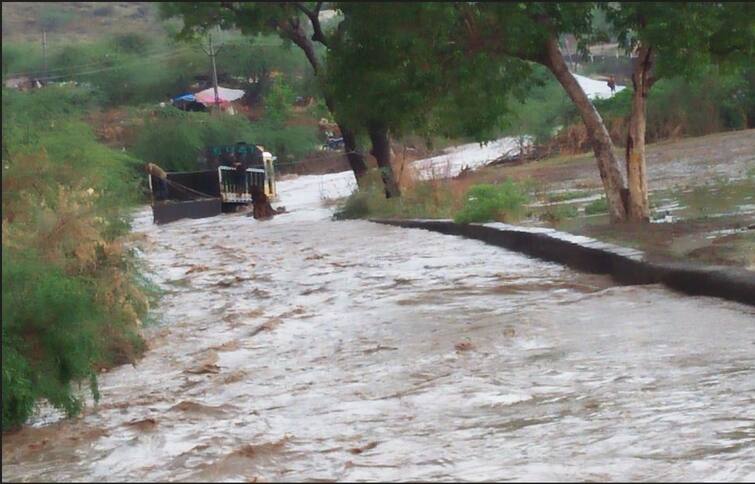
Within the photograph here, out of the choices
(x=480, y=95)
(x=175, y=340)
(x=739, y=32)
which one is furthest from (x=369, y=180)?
(x=175, y=340)

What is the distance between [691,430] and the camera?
26.6 feet

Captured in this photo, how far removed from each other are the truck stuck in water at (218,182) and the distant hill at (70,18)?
37.7m

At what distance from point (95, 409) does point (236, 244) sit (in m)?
18.7

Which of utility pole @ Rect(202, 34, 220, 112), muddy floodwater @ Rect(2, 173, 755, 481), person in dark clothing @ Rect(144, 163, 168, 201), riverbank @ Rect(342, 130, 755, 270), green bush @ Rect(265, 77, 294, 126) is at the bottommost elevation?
muddy floodwater @ Rect(2, 173, 755, 481)

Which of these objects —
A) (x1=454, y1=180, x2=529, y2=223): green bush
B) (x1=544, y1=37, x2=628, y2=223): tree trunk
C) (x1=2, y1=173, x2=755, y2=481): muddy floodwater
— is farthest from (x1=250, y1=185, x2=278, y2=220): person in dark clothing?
(x1=2, y1=173, x2=755, y2=481): muddy floodwater

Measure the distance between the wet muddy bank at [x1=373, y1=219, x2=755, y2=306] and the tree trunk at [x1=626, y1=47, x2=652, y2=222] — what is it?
4.06ft

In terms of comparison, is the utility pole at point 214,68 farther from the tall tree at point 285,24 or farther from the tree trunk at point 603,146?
the tree trunk at point 603,146

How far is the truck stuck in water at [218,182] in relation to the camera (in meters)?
44.5

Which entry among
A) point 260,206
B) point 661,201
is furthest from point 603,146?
point 260,206

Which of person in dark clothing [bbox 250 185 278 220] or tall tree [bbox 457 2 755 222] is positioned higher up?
tall tree [bbox 457 2 755 222]

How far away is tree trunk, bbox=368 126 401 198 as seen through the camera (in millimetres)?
33812

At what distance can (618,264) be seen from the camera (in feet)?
53.1

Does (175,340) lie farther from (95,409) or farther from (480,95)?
(480,95)

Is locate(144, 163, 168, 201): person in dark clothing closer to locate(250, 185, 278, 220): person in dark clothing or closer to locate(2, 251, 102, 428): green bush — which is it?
locate(250, 185, 278, 220): person in dark clothing
